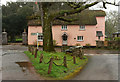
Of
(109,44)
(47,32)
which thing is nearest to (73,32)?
(109,44)

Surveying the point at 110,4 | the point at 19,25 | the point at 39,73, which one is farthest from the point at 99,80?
the point at 19,25

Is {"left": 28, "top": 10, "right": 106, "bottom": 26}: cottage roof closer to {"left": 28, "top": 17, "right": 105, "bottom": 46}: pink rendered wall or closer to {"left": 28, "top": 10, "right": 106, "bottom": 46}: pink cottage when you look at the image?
{"left": 28, "top": 10, "right": 106, "bottom": 46}: pink cottage

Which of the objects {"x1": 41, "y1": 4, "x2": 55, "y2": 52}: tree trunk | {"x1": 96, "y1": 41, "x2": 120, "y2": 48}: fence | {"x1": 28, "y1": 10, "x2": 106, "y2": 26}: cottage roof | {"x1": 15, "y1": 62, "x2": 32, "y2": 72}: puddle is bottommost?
{"x1": 15, "y1": 62, "x2": 32, "y2": 72}: puddle

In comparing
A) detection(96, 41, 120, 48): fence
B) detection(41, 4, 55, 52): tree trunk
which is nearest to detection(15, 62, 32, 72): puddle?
detection(41, 4, 55, 52): tree trunk

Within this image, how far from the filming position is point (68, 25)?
33250 mm

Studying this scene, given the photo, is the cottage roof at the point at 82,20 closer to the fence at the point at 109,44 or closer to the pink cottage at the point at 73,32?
the pink cottage at the point at 73,32

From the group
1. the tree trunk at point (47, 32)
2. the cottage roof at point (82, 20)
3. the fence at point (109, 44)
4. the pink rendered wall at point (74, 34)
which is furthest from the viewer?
the cottage roof at point (82, 20)

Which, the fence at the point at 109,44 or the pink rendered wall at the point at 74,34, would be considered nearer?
the fence at the point at 109,44

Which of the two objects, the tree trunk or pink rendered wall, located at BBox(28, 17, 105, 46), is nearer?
the tree trunk

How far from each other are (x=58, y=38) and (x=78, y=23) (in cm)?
511

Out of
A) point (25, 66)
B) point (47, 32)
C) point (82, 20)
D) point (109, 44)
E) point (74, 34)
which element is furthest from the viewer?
point (82, 20)

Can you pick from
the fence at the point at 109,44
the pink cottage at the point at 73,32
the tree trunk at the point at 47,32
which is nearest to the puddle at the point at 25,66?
the tree trunk at the point at 47,32

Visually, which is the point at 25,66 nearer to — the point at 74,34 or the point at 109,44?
the point at 109,44

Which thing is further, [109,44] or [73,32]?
[73,32]
